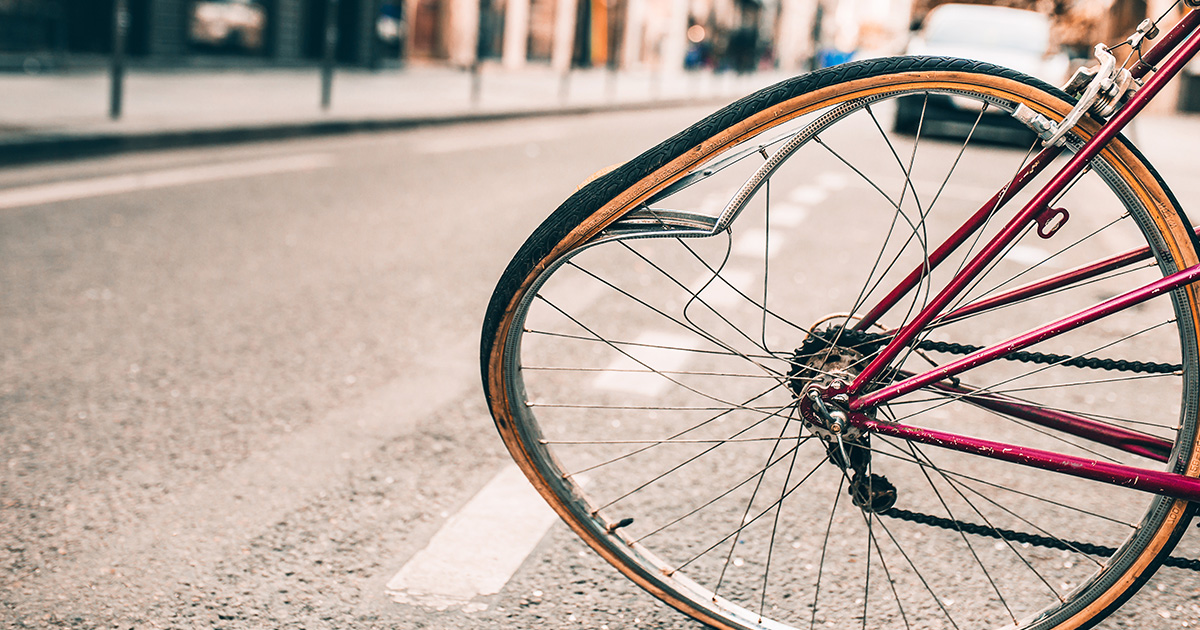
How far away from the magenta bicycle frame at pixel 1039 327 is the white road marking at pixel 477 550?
0.88 meters

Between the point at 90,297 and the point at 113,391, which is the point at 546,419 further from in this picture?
the point at 90,297

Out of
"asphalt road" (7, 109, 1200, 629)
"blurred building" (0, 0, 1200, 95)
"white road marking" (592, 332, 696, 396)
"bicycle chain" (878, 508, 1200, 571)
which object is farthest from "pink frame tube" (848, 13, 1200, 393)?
"blurred building" (0, 0, 1200, 95)

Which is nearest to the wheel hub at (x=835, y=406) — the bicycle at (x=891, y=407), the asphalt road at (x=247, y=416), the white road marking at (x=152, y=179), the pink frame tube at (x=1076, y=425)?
the bicycle at (x=891, y=407)

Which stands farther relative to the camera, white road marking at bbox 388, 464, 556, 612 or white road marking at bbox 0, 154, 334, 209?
white road marking at bbox 0, 154, 334, 209

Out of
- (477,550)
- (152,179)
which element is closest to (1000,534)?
(477,550)

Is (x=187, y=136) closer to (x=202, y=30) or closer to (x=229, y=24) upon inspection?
(x=202, y=30)

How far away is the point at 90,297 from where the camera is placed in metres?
4.53

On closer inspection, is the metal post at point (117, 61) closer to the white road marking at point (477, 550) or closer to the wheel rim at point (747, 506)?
the wheel rim at point (747, 506)

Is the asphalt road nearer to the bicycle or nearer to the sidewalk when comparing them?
the bicycle

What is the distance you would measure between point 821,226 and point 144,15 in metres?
13.9

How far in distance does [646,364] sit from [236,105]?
11.0m

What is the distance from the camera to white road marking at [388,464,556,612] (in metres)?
2.24

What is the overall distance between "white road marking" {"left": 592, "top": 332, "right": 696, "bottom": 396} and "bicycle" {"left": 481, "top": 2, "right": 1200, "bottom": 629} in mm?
14

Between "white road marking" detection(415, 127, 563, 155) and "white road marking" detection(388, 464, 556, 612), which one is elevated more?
"white road marking" detection(415, 127, 563, 155)
